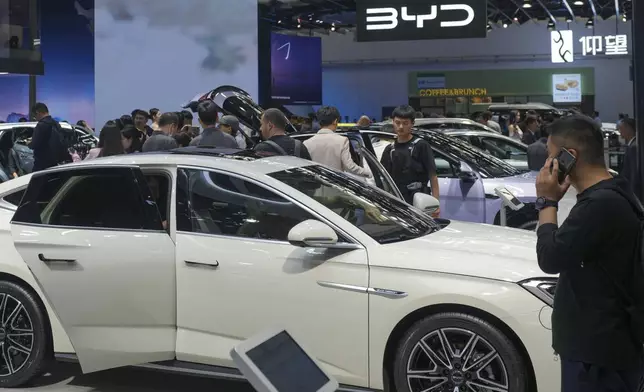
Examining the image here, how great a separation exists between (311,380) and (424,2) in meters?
10.8

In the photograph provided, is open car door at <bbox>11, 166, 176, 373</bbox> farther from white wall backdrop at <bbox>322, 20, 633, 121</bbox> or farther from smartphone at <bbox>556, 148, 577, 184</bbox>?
white wall backdrop at <bbox>322, 20, 633, 121</bbox>

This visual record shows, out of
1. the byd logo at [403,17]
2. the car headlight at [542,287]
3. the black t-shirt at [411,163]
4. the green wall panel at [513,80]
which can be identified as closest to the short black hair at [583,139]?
the car headlight at [542,287]

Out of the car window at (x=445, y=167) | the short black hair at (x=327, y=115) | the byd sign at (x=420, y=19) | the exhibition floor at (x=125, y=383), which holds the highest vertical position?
the byd sign at (x=420, y=19)

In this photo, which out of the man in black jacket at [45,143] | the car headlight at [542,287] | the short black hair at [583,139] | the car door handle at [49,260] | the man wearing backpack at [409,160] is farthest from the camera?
the man in black jacket at [45,143]

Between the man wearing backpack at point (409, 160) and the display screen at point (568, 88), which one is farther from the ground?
the display screen at point (568, 88)

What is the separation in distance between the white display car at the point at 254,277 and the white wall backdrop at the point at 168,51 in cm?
994

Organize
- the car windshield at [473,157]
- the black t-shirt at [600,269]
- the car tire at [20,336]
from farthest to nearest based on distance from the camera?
the car windshield at [473,157]
the car tire at [20,336]
the black t-shirt at [600,269]

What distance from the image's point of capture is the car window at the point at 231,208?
4555 mm

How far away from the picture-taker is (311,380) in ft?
7.20

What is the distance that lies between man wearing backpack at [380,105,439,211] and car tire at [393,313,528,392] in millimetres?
3683

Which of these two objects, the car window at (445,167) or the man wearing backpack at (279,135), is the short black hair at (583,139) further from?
the car window at (445,167)

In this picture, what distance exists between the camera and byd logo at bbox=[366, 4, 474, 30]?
39.9ft

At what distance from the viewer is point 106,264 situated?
4.74 meters

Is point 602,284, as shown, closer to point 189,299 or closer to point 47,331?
point 189,299
